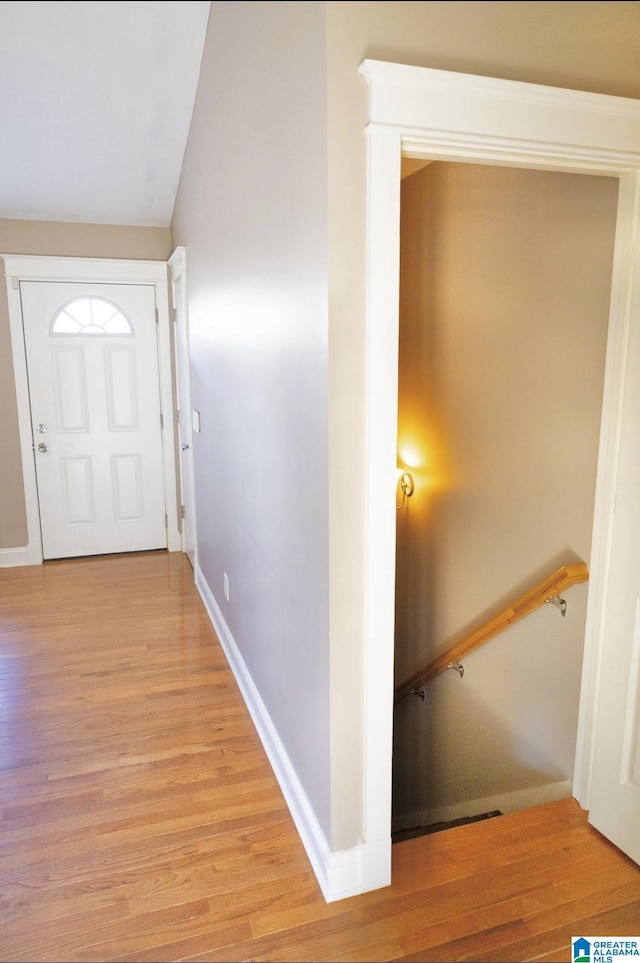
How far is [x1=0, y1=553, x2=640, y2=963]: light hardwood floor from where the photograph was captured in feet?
5.03

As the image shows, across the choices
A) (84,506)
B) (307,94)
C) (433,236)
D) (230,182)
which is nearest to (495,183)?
(433,236)

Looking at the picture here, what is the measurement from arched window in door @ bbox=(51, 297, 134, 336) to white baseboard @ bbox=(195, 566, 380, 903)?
3120 mm

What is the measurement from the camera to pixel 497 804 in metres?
2.62

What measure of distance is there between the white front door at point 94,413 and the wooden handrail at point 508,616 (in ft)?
8.91

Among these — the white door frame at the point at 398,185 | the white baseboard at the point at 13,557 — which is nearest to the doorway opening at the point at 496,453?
the white door frame at the point at 398,185

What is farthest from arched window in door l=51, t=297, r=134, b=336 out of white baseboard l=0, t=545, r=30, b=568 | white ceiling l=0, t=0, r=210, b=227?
white baseboard l=0, t=545, r=30, b=568

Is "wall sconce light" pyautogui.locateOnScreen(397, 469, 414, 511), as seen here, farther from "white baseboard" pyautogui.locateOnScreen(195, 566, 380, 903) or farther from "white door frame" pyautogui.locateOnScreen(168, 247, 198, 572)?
"white door frame" pyautogui.locateOnScreen(168, 247, 198, 572)

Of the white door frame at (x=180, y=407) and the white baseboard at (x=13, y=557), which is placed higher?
the white door frame at (x=180, y=407)

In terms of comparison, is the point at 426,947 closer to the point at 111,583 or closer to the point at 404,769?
the point at 404,769

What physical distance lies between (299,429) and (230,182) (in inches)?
50.2

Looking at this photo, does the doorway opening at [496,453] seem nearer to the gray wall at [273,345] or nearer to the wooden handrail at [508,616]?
the wooden handrail at [508,616]

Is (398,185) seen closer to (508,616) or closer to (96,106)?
(508,616)

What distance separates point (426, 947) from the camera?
4.93 feet

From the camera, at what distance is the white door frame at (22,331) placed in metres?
4.32
